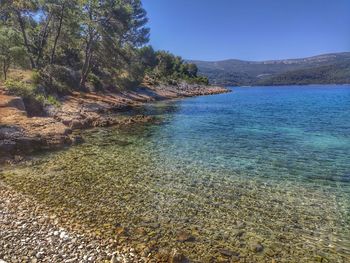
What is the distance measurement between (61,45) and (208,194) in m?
41.0

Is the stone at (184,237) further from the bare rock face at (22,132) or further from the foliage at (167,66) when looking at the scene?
the foliage at (167,66)

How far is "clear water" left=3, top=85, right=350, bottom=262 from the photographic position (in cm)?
832

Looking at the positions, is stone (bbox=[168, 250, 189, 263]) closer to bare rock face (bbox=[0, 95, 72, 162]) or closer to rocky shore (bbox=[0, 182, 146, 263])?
rocky shore (bbox=[0, 182, 146, 263])

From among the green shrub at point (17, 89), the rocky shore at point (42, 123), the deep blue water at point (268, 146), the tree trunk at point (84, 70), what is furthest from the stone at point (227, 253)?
the tree trunk at point (84, 70)

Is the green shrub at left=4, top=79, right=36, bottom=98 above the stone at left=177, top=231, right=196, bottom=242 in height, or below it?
above

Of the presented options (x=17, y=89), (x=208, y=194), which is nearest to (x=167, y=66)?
(x=17, y=89)

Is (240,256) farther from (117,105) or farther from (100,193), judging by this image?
(117,105)

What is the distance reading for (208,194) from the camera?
460 inches

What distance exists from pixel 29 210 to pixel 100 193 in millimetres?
2619

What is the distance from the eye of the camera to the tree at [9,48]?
3195 centimetres

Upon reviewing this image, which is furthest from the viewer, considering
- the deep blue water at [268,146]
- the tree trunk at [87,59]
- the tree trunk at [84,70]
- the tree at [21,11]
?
the tree trunk at [84,70]

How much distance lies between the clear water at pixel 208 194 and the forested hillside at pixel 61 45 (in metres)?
16.5

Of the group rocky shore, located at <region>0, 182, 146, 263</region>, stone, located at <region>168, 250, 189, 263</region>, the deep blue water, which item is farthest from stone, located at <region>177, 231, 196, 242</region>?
the deep blue water

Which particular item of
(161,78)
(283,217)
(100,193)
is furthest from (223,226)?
(161,78)
